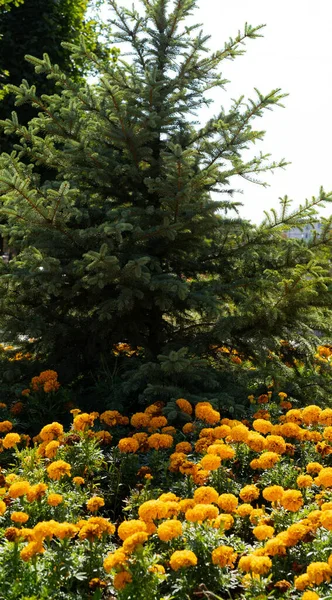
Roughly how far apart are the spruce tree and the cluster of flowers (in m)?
0.89

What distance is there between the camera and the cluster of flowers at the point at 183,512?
240 centimetres

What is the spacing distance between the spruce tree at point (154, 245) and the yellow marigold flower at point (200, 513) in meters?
1.80

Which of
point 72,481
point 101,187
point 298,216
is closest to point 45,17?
point 101,187

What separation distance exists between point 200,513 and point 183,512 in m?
0.36

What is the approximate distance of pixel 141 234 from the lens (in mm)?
4770

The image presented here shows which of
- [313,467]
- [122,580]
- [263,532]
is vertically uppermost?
[313,467]

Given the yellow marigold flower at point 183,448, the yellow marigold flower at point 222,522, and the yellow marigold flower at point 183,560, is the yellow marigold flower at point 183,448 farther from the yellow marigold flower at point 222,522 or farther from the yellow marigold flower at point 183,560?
the yellow marigold flower at point 183,560

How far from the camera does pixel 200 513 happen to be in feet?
8.32

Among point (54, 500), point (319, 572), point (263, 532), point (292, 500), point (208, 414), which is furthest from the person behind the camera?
point (208, 414)

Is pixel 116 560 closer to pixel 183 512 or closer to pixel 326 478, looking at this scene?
pixel 183 512

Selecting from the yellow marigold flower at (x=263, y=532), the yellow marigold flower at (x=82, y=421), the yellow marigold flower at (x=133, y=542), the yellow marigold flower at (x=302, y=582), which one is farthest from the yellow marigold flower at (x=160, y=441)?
the yellow marigold flower at (x=302, y=582)

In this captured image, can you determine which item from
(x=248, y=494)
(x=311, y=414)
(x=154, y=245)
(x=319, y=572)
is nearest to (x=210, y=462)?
(x=248, y=494)

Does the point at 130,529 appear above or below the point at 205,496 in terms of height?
below

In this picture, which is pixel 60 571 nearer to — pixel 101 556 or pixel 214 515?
pixel 101 556
